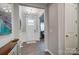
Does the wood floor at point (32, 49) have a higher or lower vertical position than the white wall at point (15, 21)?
lower

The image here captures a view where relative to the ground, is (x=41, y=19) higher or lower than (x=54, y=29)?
higher

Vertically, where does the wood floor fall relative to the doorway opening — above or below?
below

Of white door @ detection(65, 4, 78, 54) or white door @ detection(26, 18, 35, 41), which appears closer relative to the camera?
white door @ detection(65, 4, 78, 54)

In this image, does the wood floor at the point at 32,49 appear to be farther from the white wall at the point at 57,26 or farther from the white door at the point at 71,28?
the white door at the point at 71,28

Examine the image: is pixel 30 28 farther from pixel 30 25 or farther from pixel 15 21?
pixel 15 21

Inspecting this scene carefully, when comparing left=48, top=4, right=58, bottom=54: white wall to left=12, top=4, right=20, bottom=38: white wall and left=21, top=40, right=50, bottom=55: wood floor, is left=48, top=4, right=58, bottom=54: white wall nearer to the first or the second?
left=21, top=40, right=50, bottom=55: wood floor

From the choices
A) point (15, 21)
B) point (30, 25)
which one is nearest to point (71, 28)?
point (30, 25)

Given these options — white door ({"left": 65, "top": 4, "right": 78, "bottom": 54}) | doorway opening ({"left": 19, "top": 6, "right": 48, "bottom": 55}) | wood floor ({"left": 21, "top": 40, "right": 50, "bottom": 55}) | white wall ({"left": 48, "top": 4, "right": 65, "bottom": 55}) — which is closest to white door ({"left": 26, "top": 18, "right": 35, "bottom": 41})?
doorway opening ({"left": 19, "top": 6, "right": 48, "bottom": 55})

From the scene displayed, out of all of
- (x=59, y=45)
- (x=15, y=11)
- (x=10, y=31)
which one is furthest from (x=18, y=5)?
(x=59, y=45)

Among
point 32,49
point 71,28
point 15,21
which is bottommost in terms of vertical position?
point 32,49

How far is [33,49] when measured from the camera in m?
1.65

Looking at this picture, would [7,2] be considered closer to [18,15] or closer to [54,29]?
[18,15]

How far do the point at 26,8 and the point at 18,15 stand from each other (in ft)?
0.51

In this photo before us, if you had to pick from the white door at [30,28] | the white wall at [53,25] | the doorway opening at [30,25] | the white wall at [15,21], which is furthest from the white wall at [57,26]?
the white wall at [15,21]
